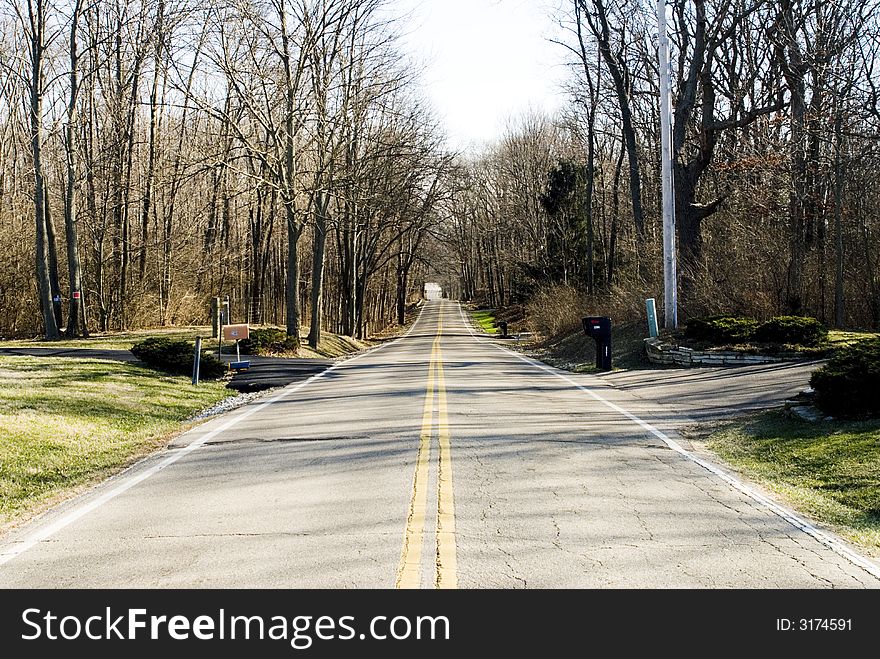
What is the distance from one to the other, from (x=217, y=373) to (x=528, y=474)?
13837mm

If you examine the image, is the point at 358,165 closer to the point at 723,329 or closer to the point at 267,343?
the point at 267,343

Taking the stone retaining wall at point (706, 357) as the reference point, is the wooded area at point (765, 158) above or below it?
above

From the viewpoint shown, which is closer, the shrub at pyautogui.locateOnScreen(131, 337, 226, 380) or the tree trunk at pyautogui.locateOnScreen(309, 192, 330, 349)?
the shrub at pyautogui.locateOnScreen(131, 337, 226, 380)

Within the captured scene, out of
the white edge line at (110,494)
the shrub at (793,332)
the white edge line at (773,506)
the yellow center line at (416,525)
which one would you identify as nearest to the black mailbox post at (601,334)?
the shrub at (793,332)

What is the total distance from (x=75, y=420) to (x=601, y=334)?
44.2 ft

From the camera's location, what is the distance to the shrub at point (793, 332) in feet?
66.4

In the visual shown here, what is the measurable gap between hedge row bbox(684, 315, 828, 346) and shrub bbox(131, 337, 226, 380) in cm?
1190

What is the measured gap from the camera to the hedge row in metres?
20.3

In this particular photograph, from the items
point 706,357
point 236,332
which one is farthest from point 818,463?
point 236,332

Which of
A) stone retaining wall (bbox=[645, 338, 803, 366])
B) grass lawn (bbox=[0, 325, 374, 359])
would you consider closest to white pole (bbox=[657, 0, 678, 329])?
stone retaining wall (bbox=[645, 338, 803, 366])

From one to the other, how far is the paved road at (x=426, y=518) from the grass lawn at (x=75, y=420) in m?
0.66

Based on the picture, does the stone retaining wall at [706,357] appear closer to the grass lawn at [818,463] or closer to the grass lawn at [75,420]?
the grass lawn at [818,463]

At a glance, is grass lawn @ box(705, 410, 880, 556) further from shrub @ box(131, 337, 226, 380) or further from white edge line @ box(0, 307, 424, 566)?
shrub @ box(131, 337, 226, 380)
